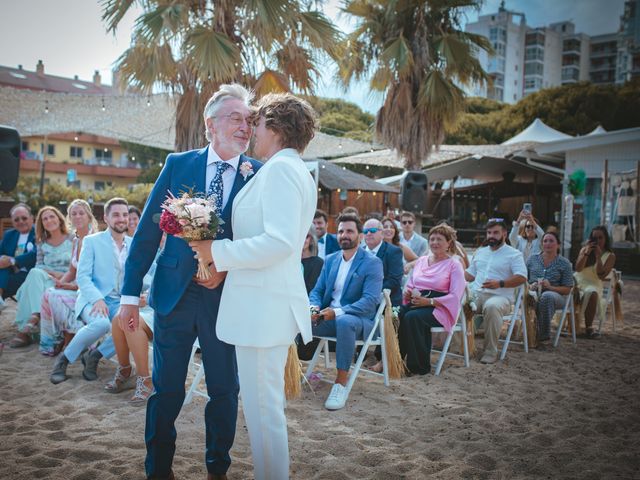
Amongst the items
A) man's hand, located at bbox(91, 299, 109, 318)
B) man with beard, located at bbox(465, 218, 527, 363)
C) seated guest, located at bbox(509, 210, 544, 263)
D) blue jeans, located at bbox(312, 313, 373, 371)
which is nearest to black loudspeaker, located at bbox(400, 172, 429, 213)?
seated guest, located at bbox(509, 210, 544, 263)

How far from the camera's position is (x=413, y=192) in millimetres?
10578

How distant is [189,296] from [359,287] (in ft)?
8.85

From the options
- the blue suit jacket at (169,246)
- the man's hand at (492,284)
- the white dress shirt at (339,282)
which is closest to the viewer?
the blue suit jacket at (169,246)

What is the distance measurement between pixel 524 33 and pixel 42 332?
84.6 m

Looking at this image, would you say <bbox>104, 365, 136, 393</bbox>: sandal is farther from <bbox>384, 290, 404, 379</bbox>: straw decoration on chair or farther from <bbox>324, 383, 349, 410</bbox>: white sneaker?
<bbox>384, 290, 404, 379</bbox>: straw decoration on chair

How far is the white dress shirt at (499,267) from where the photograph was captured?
6.59m

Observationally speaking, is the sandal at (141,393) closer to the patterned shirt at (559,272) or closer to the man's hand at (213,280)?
the man's hand at (213,280)

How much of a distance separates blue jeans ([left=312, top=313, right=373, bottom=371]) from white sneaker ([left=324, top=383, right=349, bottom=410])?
0.19 meters

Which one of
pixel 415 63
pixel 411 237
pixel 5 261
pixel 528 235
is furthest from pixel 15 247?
A: pixel 415 63

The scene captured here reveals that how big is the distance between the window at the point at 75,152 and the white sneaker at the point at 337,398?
140 feet

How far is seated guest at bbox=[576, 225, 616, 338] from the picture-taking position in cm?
793

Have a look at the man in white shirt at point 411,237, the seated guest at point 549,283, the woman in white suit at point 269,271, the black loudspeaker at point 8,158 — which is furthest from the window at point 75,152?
the woman in white suit at point 269,271

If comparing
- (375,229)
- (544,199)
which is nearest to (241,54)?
(375,229)

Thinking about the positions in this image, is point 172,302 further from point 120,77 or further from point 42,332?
point 120,77
